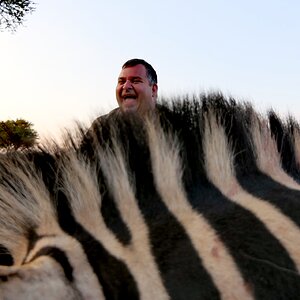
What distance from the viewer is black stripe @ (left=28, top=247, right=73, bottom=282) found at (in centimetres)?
113

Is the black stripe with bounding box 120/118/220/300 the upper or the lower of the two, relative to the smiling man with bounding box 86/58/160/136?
lower

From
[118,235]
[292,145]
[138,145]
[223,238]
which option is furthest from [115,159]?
[292,145]

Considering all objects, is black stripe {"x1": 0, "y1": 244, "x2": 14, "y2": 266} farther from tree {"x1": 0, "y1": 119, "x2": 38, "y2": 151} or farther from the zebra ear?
tree {"x1": 0, "y1": 119, "x2": 38, "y2": 151}

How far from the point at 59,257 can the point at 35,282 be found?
107mm

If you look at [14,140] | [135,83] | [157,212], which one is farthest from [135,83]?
[157,212]

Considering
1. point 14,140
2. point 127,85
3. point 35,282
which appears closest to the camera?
point 35,282

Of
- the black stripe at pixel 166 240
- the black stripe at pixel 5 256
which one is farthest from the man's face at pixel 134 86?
the black stripe at pixel 5 256

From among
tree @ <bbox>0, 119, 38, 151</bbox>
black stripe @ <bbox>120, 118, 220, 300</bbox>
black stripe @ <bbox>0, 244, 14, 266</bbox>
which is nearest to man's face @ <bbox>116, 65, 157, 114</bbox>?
tree @ <bbox>0, 119, 38, 151</bbox>

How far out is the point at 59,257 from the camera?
3.80 feet

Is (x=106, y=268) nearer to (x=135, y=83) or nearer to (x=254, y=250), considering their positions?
(x=254, y=250)

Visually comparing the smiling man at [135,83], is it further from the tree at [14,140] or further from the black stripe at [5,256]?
the black stripe at [5,256]

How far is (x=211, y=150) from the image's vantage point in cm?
142

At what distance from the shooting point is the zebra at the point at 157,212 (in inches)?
45.6

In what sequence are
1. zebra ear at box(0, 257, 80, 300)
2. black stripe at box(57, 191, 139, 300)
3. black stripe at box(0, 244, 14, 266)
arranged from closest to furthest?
zebra ear at box(0, 257, 80, 300) → black stripe at box(57, 191, 139, 300) → black stripe at box(0, 244, 14, 266)
